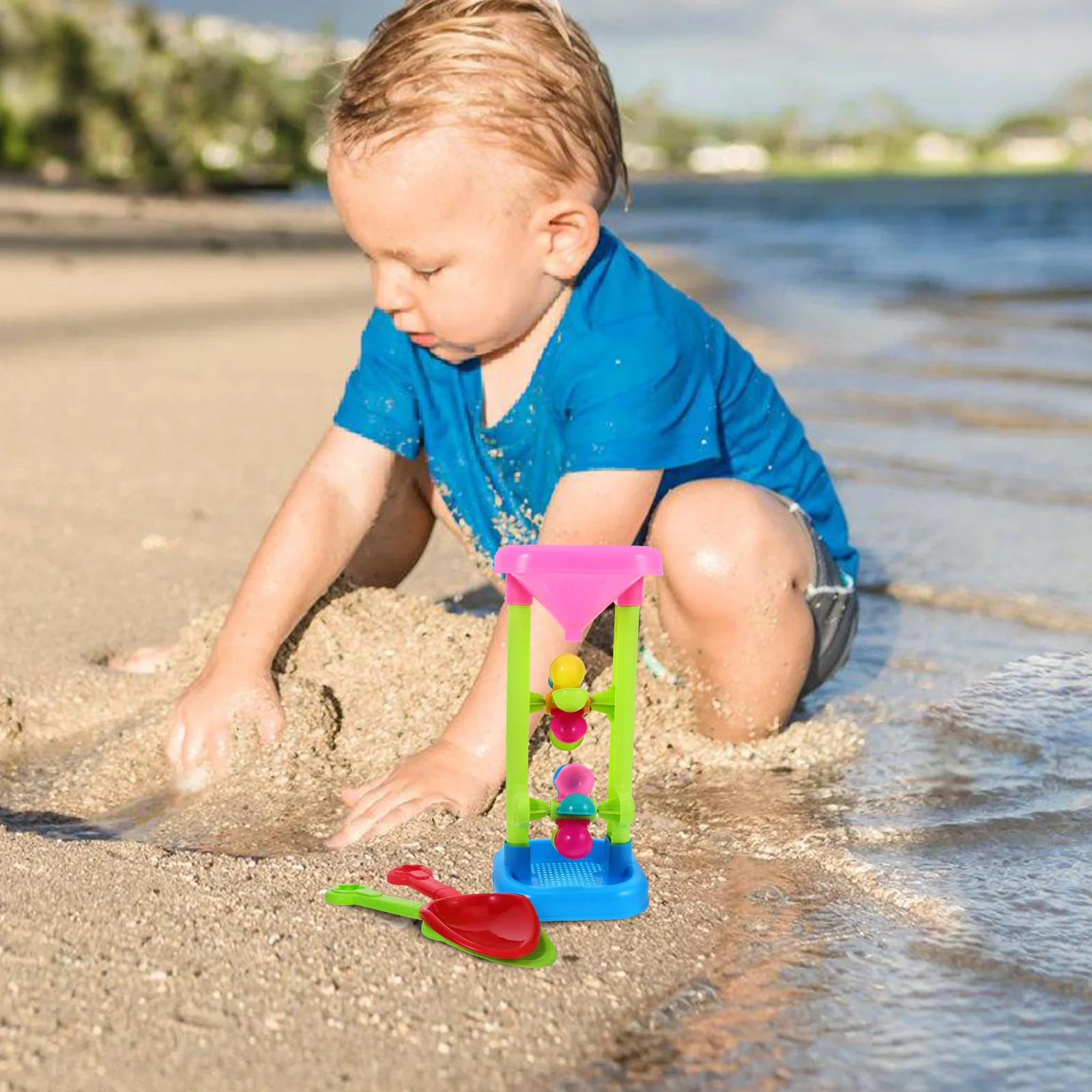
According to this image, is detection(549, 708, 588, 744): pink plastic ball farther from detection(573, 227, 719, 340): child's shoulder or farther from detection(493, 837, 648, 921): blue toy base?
detection(573, 227, 719, 340): child's shoulder

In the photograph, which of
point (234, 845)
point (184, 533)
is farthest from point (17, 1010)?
point (184, 533)

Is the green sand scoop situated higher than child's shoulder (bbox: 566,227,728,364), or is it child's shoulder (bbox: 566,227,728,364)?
child's shoulder (bbox: 566,227,728,364)

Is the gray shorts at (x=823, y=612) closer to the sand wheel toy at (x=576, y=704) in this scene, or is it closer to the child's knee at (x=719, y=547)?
the child's knee at (x=719, y=547)

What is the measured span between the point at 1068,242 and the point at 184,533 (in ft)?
61.2

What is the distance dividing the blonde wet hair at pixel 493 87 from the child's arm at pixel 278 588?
636 mm

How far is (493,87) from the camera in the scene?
6.83 feet

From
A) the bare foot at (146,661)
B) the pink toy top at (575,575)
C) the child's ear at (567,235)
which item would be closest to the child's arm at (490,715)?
the child's ear at (567,235)

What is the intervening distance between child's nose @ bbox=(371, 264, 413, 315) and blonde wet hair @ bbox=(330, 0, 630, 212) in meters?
0.18

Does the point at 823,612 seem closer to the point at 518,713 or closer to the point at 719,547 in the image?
the point at 719,547

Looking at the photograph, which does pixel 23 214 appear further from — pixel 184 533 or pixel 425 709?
pixel 425 709

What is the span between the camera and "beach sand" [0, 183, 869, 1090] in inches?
55.2

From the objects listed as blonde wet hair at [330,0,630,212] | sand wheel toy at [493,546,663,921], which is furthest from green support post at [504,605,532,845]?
blonde wet hair at [330,0,630,212]

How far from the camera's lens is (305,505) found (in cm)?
252

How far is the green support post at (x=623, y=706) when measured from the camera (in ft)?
5.40
